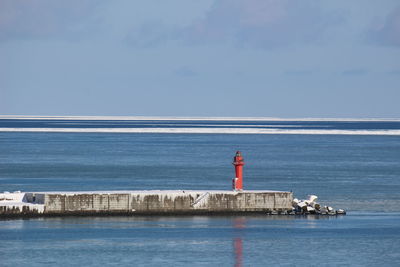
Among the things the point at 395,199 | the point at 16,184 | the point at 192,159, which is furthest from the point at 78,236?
the point at 192,159

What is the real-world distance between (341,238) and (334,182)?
1844 cm

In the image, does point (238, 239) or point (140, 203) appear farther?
point (140, 203)

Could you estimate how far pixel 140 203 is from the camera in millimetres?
29688

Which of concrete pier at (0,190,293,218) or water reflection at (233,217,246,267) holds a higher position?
concrete pier at (0,190,293,218)

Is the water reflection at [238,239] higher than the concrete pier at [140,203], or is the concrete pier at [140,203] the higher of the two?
the concrete pier at [140,203]

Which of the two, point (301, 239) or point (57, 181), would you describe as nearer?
point (301, 239)

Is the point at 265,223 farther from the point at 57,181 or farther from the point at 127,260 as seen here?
the point at 57,181

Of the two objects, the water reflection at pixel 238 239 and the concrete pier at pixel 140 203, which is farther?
the concrete pier at pixel 140 203

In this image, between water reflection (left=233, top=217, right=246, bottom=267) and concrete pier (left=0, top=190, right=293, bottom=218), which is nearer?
water reflection (left=233, top=217, right=246, bottom=267)

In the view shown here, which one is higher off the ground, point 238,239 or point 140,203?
point 140,203

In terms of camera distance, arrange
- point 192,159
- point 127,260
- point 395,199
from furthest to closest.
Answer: point 192,159 → point 395,199 → point 127,260

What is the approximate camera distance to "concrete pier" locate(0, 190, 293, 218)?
2916 cm

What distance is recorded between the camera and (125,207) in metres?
29.6

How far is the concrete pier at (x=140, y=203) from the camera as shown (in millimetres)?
29156
